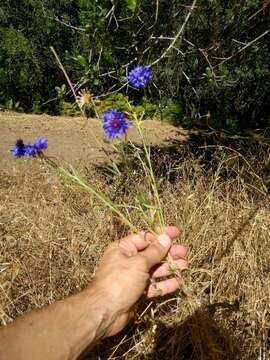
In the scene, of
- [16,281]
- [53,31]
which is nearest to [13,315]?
[16,281]

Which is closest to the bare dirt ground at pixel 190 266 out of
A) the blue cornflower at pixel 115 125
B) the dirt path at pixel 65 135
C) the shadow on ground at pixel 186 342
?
the shadow on ground at pixel 186 342

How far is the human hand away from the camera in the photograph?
56.8 inches

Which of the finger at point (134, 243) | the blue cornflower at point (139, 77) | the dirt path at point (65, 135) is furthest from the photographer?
the dirt path at point (65, 135)

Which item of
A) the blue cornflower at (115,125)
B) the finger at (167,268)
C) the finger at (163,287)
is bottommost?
the finger at (163,287)

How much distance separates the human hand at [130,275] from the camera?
4.74 feet

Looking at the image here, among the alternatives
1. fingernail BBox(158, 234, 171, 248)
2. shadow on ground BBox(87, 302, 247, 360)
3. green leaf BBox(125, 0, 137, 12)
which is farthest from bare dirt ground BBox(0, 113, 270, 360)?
green leaf BBox(125, 0, 137, 12)

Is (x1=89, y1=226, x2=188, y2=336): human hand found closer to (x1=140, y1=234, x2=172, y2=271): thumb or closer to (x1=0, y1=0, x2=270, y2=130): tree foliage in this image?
(x1=140, y1=234, x2=172, y2=271): thumb

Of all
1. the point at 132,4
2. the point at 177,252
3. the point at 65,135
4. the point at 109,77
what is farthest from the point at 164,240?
the point at 65,135

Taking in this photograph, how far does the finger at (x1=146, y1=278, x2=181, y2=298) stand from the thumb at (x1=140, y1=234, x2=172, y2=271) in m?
0.12

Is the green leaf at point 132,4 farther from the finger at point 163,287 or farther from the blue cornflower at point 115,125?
the finger at point 163,287

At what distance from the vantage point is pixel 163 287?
168 centimetres

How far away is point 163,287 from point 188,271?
0.72 ft

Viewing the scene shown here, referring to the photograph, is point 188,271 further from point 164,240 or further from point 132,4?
point 132,4

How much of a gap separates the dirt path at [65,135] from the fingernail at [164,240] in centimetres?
307
